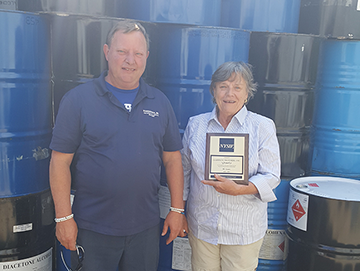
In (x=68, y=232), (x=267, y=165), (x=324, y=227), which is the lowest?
(x=324, y=227)

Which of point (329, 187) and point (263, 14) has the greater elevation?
point (263, 14)

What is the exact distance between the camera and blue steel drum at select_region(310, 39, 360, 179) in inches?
107

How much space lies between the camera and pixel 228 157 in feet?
5.66

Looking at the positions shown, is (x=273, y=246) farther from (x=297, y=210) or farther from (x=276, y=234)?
(x=297, y=210)

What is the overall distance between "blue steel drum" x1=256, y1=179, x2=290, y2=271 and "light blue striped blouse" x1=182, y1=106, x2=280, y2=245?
827 millimetres

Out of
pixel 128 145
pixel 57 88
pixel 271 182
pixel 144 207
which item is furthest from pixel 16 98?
pixel 271 182

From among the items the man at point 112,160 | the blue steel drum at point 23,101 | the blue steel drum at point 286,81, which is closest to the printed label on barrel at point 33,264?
the blue steel drum at point 23,101

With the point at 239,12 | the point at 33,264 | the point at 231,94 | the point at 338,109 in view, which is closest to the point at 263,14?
the point at 239,12

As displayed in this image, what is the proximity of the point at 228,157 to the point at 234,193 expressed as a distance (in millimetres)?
176

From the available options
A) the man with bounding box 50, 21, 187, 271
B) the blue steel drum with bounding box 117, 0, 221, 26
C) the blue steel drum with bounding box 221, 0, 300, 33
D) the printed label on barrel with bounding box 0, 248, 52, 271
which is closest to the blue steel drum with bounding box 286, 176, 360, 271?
the man with bounding box 50, 21, 187, 271

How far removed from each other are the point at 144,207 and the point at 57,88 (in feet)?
3.19

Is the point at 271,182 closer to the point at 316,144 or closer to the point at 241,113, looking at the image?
the point at 241,113

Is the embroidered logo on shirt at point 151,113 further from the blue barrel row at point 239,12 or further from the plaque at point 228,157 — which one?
the blue barrel row at point 239,12

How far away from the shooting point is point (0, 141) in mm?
2057
